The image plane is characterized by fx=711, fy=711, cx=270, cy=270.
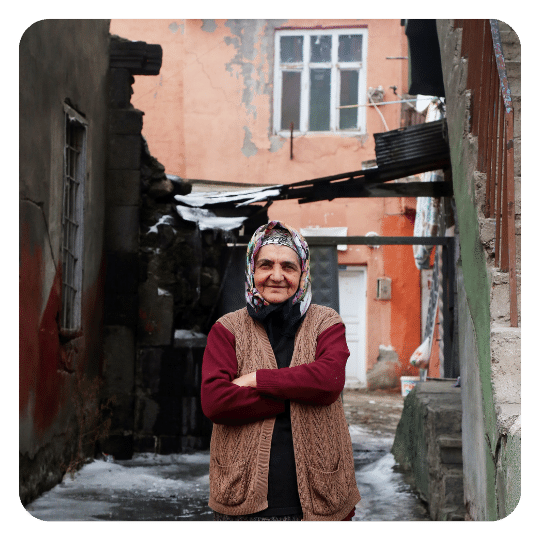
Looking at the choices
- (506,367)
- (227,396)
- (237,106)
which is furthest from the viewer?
(237,106)

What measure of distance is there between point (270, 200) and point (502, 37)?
2.05 meters

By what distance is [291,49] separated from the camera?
3746 mm

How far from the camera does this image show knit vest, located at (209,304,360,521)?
95.9 inches

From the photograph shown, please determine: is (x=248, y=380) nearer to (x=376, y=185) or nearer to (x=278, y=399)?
(x=278, y=399)

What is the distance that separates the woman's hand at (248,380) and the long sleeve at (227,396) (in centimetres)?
2

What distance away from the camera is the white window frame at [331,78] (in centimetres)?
362

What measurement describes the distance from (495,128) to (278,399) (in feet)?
5.06

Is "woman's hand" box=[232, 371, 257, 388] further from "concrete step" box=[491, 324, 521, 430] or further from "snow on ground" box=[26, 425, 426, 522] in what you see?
"snow on ground" box=[26, 425, 426, 522]

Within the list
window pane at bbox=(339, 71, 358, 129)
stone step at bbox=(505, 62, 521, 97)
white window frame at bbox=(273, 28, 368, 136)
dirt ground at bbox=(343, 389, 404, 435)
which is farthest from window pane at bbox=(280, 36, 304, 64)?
dirt ground at bbox=(343, 389, 404, 435)

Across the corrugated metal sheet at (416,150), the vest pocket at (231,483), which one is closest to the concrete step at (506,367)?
the vest pocket at (231,483)

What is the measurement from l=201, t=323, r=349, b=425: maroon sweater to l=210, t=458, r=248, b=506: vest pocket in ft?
0.52

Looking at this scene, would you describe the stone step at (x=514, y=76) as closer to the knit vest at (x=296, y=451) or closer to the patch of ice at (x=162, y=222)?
the knit vest at (x=296, y=451)

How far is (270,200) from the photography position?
4.82 meters

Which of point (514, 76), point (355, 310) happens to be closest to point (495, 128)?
point (514, 76)
